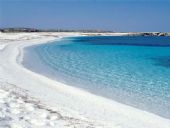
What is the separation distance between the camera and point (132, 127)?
8328 mm

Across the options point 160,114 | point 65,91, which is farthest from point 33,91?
point 160,114

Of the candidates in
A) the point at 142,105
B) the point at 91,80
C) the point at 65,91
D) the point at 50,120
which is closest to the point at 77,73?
the point at 91,80

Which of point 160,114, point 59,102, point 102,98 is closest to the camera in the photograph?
point 160,114

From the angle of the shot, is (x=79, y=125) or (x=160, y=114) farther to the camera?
(x=160, y=114)

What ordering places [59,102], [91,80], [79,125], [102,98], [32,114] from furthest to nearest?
1. [91,80]
2. [102,98]
3. [59,102]
4. [32,114]
5. [79,125]

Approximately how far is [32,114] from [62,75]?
8.96 meters

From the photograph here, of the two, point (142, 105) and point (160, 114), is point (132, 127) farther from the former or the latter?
point (142, 105)

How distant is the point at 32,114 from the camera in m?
8.64

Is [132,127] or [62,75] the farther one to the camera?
[62,75]

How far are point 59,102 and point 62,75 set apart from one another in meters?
6.91

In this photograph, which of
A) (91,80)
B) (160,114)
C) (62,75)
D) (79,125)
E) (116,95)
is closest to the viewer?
(79,125)

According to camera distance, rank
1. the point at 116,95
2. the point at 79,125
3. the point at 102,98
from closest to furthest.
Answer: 1. the point at 79,125
2. the point at 102,98
3. the point at 116,95

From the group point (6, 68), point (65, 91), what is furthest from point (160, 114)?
point (6, 68)

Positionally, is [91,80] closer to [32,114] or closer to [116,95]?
[116,95]
